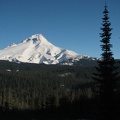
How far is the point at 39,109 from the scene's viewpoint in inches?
5143

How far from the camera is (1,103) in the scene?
129875mm

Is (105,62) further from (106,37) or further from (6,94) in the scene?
(6,94)

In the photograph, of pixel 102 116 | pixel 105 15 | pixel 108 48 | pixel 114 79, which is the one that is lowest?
pixel 102 116

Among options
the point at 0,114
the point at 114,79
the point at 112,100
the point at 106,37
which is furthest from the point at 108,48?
the point at 0,114

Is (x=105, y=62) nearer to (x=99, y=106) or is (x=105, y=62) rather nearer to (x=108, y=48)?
(x=108, y=48)

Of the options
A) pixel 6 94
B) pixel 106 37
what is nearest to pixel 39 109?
pixel 6 94

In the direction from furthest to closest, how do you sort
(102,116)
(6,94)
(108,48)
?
(6,94)
(108,48)
(102,116)

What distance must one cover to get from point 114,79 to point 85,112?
9368cm

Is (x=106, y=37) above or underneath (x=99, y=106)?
above

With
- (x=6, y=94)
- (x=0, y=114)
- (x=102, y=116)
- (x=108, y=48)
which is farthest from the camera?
(x=6, y=94)

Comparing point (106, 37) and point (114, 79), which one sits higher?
point (106, 37)

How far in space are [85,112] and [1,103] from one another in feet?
111

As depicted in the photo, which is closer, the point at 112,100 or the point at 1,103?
the point at 112,100

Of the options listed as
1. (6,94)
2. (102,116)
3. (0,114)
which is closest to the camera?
(102,116)
